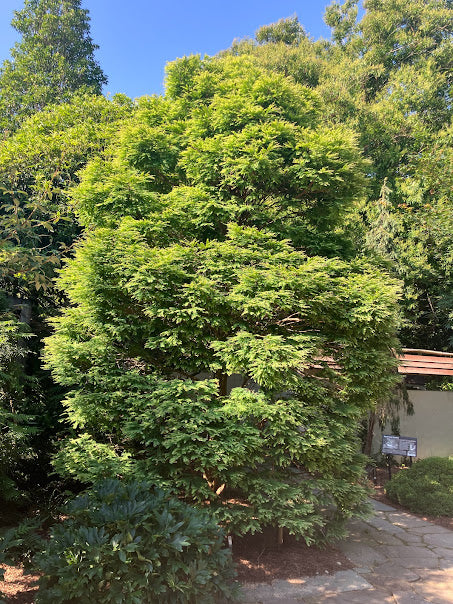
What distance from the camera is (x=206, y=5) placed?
27.1 feet

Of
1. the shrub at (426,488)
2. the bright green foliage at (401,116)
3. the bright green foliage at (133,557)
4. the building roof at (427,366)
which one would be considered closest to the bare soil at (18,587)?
the bright green foliage at (133,557)

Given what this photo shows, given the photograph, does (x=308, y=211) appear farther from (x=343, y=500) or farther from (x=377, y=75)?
(x=377, y=75)

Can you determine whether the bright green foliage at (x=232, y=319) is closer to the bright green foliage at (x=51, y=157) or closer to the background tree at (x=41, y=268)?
the background tree at (x=41, y=268)

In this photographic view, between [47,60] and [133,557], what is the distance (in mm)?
18443

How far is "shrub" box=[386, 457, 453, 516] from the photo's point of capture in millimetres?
6789

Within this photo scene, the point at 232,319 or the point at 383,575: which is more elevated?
the point at 232,319

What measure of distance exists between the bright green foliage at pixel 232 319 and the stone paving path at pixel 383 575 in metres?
0.54

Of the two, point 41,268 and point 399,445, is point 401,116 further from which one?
point 41,268

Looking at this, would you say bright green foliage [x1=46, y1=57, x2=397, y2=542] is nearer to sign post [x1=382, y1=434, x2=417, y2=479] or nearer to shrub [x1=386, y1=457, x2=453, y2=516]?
shrub [x1=386, y1=457, x2=453, y2=516]

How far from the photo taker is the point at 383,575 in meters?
4.56

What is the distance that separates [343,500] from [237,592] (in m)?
2.15

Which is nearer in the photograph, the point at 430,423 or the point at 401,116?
the point at 430,423

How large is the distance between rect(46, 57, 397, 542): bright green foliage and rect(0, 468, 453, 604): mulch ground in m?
0.32

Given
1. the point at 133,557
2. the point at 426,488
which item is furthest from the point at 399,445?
the point at 133,557
